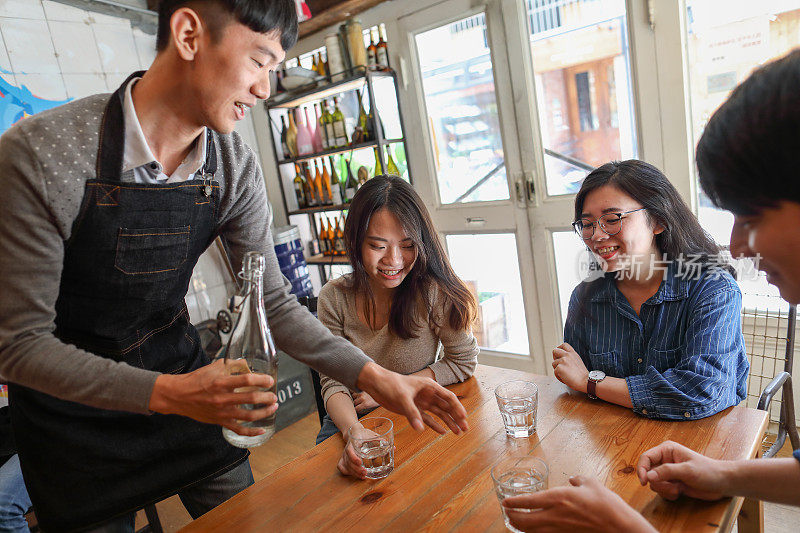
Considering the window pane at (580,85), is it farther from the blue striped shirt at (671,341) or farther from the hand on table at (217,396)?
the hand on table at (217,396)

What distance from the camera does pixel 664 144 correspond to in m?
2.62

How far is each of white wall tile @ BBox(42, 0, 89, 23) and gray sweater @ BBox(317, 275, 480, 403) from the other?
8.76ft

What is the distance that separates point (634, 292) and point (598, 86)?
1549mm

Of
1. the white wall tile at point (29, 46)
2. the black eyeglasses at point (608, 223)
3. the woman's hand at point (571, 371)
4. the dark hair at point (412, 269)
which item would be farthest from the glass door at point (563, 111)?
the white wall tile at point (29, 46)

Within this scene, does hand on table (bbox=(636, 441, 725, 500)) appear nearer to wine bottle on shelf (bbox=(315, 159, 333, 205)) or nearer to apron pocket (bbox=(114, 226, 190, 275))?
apron pocket (bbox=(114, 226, 190, 275))

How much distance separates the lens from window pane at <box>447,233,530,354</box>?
3371mm

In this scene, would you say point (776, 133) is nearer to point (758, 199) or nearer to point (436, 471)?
point (758, 199)

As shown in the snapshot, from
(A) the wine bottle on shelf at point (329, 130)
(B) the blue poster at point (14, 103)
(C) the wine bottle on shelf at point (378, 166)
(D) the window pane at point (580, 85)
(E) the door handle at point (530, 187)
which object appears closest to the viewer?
(D) the window pane at point (580, 85)

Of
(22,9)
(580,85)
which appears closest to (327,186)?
(580,85)

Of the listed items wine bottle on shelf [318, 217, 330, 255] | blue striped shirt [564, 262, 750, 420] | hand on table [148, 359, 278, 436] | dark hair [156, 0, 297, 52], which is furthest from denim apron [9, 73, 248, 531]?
wine bottle on shelf [318, 217, 330, 255]

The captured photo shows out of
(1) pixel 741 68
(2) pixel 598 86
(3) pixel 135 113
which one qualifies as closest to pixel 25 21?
(3) pixel 135 113

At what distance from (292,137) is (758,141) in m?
3.66

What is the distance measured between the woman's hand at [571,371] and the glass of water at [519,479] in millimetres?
442

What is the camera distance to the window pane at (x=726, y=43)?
2266mm
